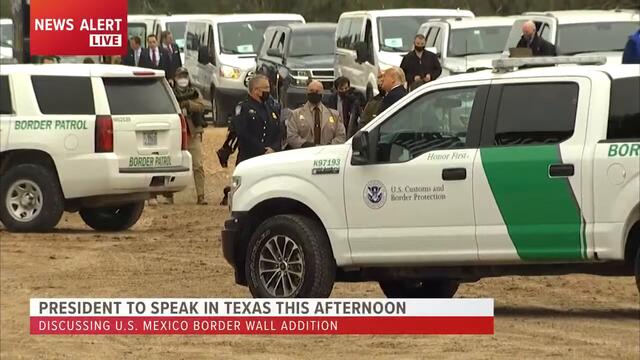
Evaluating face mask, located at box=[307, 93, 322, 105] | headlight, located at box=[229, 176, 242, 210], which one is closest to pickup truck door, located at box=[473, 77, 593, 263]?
headlight, located at box=[229, 176, 242, 210]

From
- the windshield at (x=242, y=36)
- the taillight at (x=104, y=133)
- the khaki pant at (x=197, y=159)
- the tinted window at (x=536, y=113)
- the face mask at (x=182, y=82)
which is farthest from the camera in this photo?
the windshield at (x=242, y=36)

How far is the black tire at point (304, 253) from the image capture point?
12.2 meters

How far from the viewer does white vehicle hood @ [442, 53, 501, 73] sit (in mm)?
23391

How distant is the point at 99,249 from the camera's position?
18.4 metres

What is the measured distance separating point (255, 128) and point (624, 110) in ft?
18.3

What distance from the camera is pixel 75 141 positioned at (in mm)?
18984

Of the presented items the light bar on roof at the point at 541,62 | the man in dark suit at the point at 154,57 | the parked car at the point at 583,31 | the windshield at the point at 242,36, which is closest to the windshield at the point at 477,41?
the parked car at the point at 583,31

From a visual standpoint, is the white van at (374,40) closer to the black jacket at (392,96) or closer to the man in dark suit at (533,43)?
the man in dark suit at (533,43)

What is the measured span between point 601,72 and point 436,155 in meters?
1.21

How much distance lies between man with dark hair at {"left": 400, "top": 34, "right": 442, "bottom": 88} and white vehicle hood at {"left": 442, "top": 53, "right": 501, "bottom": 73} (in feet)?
5.73

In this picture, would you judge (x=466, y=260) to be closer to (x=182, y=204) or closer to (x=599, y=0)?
(x=182, y=204)

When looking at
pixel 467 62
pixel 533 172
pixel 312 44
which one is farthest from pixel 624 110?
pixel 312 44

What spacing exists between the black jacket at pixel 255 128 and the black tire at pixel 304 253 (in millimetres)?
3601

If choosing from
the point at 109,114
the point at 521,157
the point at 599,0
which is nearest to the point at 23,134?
the point at 109,114
